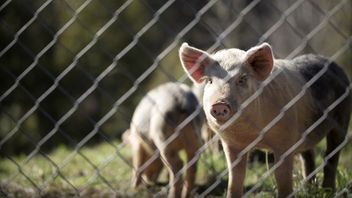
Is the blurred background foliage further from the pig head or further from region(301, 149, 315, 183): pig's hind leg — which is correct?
the pig head

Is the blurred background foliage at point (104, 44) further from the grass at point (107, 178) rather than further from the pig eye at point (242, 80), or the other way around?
the pig eye at point (242, 80)

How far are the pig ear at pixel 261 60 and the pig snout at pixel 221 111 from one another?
35 centimetres

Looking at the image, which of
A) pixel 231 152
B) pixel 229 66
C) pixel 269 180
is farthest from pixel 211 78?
pixel 269 180

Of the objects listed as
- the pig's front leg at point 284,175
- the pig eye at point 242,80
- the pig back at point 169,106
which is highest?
the pig eye at point 242,80

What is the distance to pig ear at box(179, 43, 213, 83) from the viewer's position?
3473mm

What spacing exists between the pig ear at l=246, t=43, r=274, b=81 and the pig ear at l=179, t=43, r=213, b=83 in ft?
0.75

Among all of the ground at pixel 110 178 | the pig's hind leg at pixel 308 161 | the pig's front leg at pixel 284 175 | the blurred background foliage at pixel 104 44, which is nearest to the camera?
the pig's front leg at pixel 284 175

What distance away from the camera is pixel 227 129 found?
3.62m

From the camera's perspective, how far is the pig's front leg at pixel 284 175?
3789 millimetres

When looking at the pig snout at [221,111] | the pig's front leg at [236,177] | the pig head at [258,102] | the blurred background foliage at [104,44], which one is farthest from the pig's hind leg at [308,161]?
the blurred background foliage at [104,44]

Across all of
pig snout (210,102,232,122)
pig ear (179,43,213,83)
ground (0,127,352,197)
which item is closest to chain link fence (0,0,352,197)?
ground (0,127,352,197)

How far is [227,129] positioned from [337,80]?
126cm

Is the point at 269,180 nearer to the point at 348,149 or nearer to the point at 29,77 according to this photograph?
the point at 348,149

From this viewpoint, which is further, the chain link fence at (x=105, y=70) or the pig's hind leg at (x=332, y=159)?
the chain link fence at (x=105, y=70)
